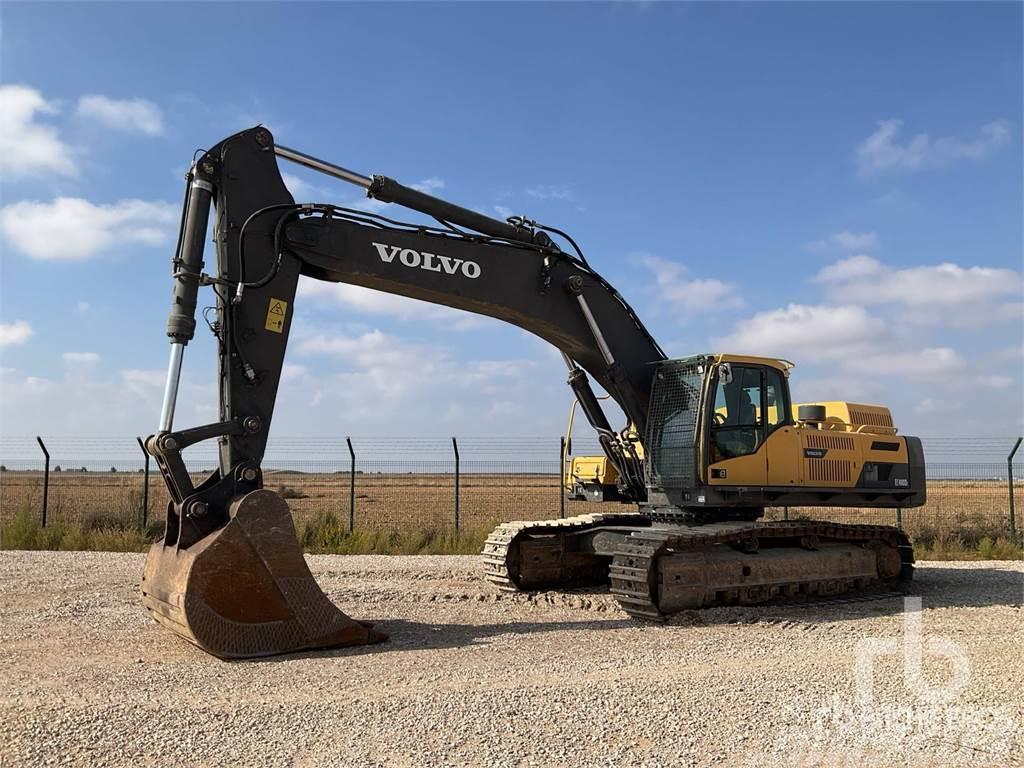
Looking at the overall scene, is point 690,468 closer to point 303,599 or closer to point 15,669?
point 303,599

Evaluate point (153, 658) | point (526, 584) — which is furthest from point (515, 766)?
point (526, 584)

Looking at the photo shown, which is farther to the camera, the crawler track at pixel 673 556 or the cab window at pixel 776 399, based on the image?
the cab window at pixel 776 399

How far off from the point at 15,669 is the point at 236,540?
184 centimetres

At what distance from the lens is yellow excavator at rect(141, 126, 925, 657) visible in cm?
757

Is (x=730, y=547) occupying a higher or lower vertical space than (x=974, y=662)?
higher

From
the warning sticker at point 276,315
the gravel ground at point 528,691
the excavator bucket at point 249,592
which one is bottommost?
the gravel ground at point 528,691

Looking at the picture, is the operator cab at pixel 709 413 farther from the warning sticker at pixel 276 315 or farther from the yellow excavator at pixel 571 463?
the warning sticker at pixel 276 315

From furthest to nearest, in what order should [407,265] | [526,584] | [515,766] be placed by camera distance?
[526,584] < [407,265] < [515,766]

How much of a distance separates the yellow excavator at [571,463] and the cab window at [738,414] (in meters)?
0.03

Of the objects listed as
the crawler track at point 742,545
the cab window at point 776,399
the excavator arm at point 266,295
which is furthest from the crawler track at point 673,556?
the excavator arm at point 266,295

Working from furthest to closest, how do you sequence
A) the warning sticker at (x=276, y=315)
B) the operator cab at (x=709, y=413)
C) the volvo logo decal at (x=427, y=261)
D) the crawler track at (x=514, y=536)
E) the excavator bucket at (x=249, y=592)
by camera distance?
the crawler track at (x=514, y=536) < the operator cab at (x=709, y=413) < the volvo logo decal at (x=427, y=261) < the warning sticker at (x=276, y=315) < the excavator bucket at (x=249, y=592)

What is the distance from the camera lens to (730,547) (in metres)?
10.4

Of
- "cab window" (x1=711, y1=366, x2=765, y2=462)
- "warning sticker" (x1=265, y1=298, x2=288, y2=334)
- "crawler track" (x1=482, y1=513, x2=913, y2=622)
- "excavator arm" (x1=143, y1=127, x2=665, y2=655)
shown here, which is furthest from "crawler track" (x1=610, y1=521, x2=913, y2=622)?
"warning sticker" (x1=265, y1=298, x2=288, y2=334)

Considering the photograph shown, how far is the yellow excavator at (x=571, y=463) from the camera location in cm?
757
